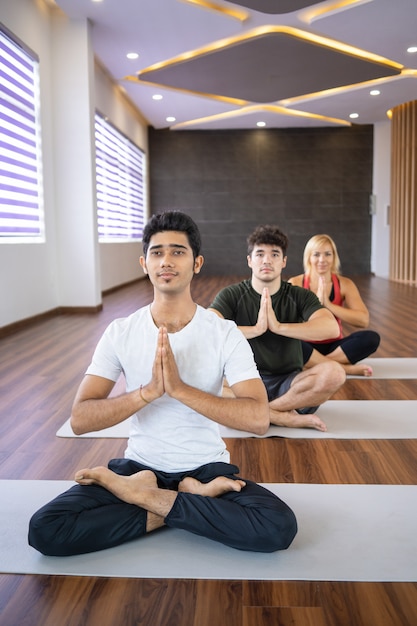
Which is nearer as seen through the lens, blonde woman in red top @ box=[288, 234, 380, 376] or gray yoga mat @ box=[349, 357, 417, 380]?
blonde woman in red top @ box=[288, 234, 380, 376]

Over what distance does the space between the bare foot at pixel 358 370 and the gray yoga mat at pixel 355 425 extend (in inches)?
23.8

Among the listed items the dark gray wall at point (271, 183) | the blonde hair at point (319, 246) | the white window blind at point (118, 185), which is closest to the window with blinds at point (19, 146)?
the white window blind at point (118, 185)

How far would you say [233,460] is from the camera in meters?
2.37

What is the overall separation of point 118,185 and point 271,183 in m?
4.13

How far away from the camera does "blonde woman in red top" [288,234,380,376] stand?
3.64m

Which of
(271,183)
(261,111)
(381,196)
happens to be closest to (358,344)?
(261,111)

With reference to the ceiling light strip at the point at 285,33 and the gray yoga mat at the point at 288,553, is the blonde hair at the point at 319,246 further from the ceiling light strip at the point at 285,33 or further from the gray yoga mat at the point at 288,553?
the ceiling light strip at the point at 285,33

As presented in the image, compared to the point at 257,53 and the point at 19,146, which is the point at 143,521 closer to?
the point at 19,146

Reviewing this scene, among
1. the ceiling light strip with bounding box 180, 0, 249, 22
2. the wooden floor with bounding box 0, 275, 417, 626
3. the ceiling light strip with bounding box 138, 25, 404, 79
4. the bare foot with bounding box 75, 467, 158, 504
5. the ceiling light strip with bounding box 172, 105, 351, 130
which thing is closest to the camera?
the wooden floor with bounding box 0, 275, 417, 626

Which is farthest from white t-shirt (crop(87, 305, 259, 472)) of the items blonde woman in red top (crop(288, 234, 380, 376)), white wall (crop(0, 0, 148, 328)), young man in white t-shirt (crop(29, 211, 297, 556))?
white wall (crop(0, 0, 148, 328))

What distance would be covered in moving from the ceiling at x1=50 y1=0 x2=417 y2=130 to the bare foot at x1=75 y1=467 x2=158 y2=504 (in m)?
5.19

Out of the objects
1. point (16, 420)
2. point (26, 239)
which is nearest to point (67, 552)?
point (16, 420)

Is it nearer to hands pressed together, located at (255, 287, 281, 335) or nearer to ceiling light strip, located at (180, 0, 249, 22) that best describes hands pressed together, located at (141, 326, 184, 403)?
hands pressed together, located at (255, 287, 281, 335)

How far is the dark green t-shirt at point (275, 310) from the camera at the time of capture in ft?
9.23
